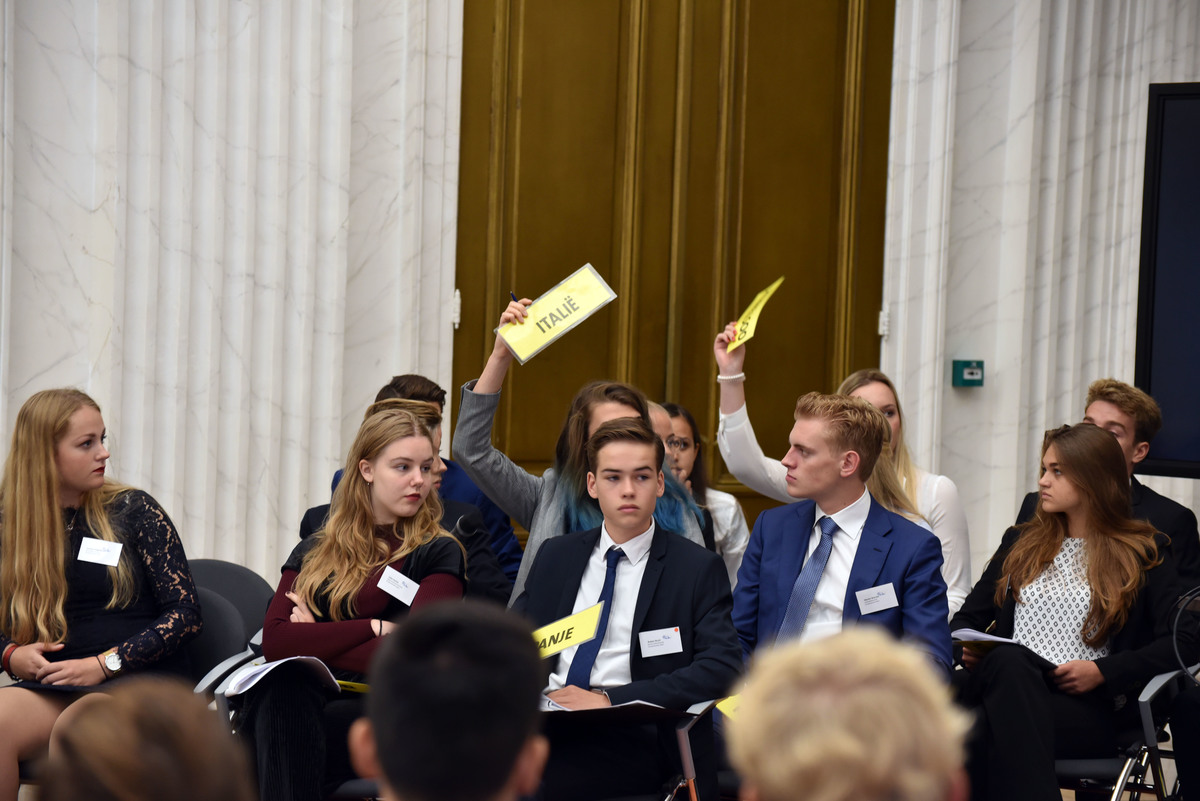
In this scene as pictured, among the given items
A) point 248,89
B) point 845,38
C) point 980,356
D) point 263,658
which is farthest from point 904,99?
point 263,658

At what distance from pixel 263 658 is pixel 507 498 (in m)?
0.90

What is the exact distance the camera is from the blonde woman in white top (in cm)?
401

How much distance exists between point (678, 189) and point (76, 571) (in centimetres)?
359

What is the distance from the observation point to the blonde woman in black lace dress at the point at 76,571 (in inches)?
127

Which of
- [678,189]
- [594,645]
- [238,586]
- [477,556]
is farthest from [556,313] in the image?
[678,189]

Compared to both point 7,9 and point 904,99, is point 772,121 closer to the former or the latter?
point 904,99

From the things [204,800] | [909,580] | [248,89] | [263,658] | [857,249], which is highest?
[248,89]

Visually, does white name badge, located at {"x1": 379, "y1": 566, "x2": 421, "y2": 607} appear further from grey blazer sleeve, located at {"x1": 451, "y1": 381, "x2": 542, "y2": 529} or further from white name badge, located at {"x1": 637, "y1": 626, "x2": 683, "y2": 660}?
white name badge, located at {"x1": 637, "y1": 626, "x2": 683, "y2": 660}

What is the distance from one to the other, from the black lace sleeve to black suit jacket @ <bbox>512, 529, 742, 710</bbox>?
955 millimetres

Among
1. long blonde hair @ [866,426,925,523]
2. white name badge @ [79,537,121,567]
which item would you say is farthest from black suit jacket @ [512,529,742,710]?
white name badge @ [79,537,121,567]

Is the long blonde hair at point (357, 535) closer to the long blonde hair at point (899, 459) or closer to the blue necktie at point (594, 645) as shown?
the blue necktie at point (594, 645)

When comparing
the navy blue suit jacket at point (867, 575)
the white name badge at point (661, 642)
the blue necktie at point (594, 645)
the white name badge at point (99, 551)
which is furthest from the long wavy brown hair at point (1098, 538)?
the white name badge at point (99, 551)

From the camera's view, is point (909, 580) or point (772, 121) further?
point (772, 121)

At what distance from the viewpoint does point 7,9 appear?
440 cm
